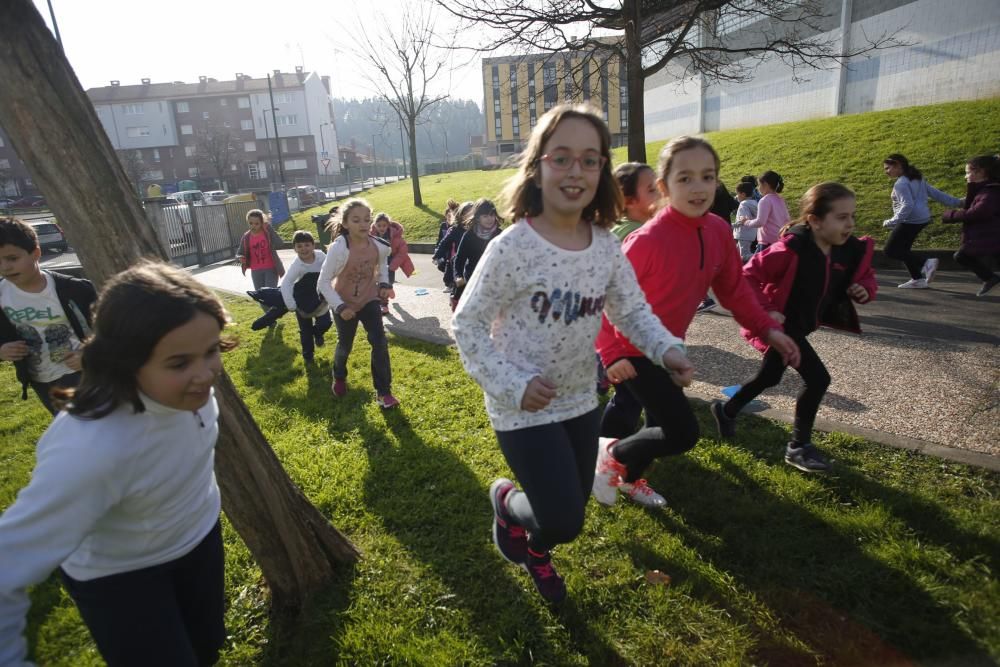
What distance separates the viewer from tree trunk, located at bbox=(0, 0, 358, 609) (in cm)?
208

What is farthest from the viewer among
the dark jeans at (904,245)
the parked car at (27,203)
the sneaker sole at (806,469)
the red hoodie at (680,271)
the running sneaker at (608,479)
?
the parked car at (27,203)

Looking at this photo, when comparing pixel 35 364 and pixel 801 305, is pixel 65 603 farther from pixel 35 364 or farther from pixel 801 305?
pixel 801 305

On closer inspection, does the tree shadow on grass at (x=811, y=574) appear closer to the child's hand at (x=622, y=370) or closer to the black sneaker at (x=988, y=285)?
the child's hand at (x=622, y=370)

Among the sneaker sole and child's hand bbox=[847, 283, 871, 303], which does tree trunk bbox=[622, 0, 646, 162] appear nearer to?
child's hand bbox=[847, 283, 871, 303]

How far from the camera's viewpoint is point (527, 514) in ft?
8.34

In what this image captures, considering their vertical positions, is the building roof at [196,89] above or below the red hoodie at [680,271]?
above

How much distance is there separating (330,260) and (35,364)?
7.25 ft

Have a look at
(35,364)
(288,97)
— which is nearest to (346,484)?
(35,364)

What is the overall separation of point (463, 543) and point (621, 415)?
1238 millimetres

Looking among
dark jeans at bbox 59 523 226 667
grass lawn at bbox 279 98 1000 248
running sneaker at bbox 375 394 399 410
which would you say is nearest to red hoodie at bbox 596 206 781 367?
dark jeans at bbox 59 523 226 667

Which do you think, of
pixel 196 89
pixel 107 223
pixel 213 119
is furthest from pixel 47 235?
pixel 196 89

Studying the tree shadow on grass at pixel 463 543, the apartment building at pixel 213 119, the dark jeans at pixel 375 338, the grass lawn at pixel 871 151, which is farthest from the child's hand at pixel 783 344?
the apartment building at pixel 213 119

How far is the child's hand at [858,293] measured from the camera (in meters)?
3.64

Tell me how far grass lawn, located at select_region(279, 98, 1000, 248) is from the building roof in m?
62.0
